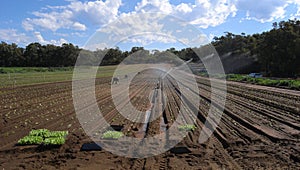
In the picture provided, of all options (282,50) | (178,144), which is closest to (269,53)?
(282,50)

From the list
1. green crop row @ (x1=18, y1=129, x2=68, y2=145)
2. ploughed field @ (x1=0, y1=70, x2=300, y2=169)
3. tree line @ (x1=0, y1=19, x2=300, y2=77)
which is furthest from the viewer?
tree line @ (x1=0, y1=19, x2=300, y2=77)

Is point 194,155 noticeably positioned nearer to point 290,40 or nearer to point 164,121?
point 164,121

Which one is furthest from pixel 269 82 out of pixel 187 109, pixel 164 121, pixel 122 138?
pixel 122 138

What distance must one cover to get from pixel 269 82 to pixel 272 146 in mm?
26529

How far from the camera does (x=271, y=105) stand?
49.9ft

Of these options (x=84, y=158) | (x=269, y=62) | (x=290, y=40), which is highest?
(x=290, y=40)

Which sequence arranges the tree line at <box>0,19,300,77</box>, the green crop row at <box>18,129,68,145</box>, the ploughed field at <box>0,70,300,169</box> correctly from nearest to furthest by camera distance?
the ploughed field at <box>0,70,300,169</box>
the green crop row at <box>18,129,68,145</box>
the tree line at <box>0,19,300,77</box>

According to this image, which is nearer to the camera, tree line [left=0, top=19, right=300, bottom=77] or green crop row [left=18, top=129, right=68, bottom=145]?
green crop row [left=18, top=129, right=68, bottom=145]

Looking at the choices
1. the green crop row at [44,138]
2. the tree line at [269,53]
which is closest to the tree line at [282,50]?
the tree line at [269,53]

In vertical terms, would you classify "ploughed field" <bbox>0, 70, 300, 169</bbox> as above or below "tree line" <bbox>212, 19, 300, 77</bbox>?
below

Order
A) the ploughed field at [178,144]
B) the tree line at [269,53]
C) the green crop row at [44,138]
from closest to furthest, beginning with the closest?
the ploughed field at [178,144] < the green crop row at [44,138] < the tree line at [269,53]

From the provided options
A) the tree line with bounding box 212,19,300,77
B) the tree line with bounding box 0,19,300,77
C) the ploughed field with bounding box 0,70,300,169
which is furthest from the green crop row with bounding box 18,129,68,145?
the tree line with bounding box 212,19,300,77

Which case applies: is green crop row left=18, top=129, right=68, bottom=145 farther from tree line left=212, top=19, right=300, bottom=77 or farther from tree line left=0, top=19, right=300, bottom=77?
tree line left=212, top=19, right=300, bottom=77

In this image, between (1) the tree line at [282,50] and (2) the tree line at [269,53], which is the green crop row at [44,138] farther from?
(1) the tree line at [282,50]
